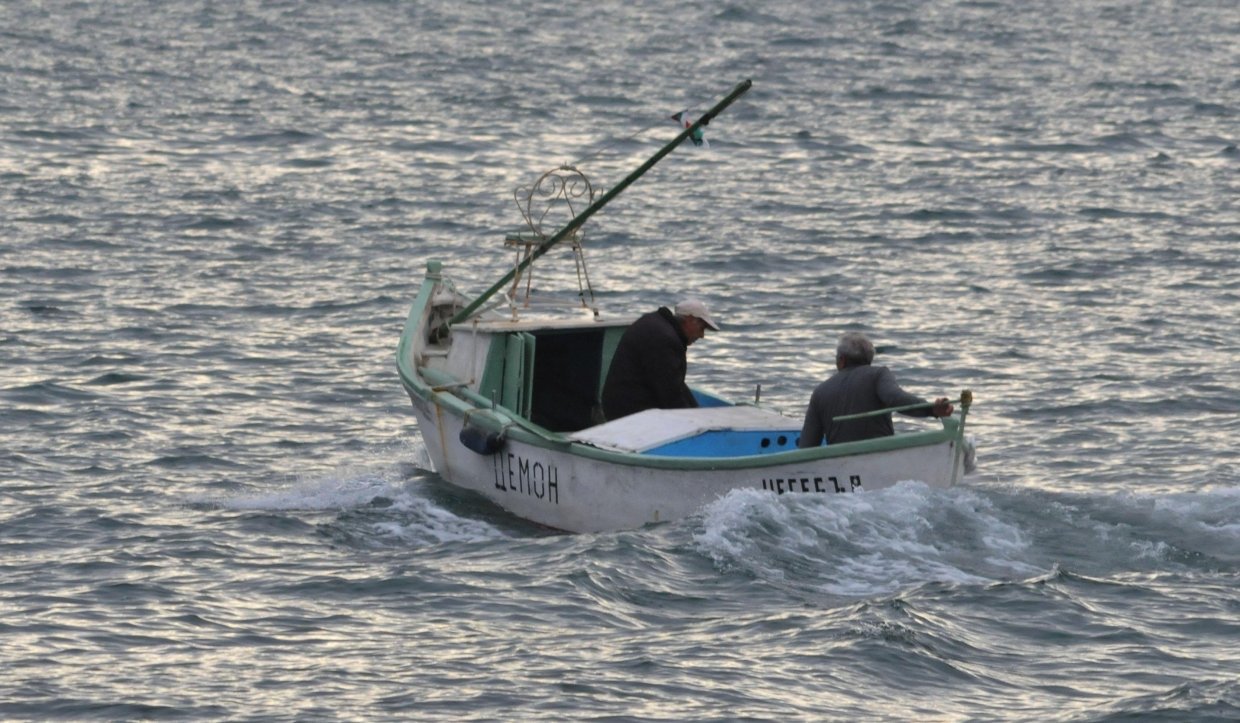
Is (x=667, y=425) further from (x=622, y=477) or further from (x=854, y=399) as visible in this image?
(x=854, y=399)

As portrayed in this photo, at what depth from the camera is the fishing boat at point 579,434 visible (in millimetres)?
13977

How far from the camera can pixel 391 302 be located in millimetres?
25297

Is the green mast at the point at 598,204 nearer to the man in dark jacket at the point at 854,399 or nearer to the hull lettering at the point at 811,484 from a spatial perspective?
the man in dark jacket at the point at 854,399

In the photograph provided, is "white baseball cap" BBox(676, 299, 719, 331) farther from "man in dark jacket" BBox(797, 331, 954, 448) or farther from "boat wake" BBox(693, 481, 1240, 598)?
"boat wake" BBox(693, 481, 1240, 598)

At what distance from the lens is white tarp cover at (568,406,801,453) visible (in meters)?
15.1

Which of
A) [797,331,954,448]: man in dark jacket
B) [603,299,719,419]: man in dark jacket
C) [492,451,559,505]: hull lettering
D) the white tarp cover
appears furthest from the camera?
[603,299,719,419]: man in dark jacket

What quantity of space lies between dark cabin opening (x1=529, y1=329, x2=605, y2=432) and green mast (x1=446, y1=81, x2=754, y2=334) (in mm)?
706

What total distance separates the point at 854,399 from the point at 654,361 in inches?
88.0

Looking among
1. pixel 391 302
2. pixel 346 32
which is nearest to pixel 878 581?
pixel 391 302

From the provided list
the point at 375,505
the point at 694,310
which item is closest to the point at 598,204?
the point at 694,310

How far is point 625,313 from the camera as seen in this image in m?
24.6

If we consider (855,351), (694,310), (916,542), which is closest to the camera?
(916,542)

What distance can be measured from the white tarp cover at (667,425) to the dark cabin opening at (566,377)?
1.85 metres

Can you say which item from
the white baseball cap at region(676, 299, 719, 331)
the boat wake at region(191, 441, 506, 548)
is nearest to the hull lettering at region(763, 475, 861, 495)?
the white baseball cap at region(676, 299, 719, 331)
